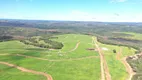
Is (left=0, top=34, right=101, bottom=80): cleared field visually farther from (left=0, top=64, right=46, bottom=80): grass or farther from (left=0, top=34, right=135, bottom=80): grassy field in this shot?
(left=0, top=64, right=46, bottom=80): grass

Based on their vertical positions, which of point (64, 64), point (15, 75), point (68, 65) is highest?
point (64, 64)

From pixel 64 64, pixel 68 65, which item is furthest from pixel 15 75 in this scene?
pixel 68 65

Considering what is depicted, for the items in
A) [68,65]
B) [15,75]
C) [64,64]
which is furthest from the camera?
[64,64]

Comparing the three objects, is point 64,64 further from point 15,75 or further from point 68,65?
point 15,75

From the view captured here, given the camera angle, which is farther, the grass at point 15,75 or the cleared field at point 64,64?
the cleared field at point 64,64

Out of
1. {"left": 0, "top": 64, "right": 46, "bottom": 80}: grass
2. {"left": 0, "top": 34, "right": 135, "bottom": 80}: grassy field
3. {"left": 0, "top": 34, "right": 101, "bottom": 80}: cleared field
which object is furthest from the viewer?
{"left": 0, "top": 34, "right": 101, "bottom": 80}: cleared field

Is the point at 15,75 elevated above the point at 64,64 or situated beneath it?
situated beneath

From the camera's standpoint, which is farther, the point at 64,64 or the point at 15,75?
the point at 64,64

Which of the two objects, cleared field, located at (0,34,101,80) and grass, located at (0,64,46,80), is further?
cleared field, located at (0,34,101,80)

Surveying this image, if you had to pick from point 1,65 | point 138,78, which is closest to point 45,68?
point 1,65

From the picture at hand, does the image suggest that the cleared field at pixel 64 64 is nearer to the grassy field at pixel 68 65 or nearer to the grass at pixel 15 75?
the grassy field at pixel 68 65

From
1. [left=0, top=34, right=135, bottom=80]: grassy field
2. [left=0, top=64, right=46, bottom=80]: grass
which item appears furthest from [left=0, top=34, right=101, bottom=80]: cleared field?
[left=0, top=64, right=46, bottom=80]: grass

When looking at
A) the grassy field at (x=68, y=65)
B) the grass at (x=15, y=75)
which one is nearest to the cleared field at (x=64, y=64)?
the grassy field at (x=68, y=65)
